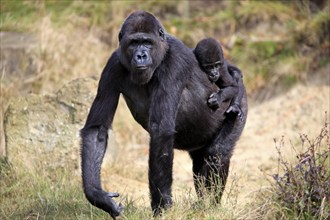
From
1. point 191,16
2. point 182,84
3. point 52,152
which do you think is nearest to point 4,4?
point 191,16

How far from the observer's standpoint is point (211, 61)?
6.09m

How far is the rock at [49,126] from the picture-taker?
25.9ft

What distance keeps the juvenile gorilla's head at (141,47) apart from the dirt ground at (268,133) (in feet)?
9.98

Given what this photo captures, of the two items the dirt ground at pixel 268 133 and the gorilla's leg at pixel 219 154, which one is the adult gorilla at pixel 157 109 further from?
the dirt ground at pixel 268 133

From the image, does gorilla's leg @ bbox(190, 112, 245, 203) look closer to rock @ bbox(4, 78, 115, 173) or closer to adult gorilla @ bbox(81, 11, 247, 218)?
adult gorilla @ bbox(81, 11, 247, 218)

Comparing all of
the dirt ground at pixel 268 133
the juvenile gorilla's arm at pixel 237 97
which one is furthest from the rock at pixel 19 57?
the juvenile gorilla's arm at pixel 237 97

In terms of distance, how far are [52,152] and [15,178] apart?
644 millimetres

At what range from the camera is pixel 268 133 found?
1061cm

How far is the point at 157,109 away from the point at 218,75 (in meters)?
0.99

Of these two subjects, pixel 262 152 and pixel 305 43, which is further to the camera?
pixel 305 43

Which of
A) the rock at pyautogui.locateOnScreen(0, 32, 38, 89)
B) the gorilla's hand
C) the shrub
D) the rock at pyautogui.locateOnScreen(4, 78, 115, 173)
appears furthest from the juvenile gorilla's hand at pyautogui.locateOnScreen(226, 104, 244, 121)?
the rock at pyautogui.locateOnScreen(0, 32, 38, 89)

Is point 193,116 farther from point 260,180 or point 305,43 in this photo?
point 305,43

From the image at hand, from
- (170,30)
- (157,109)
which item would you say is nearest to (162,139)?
(157,109)

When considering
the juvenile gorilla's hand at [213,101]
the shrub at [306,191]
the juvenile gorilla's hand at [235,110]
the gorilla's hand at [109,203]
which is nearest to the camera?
the gorilla's hand at [109,203]
